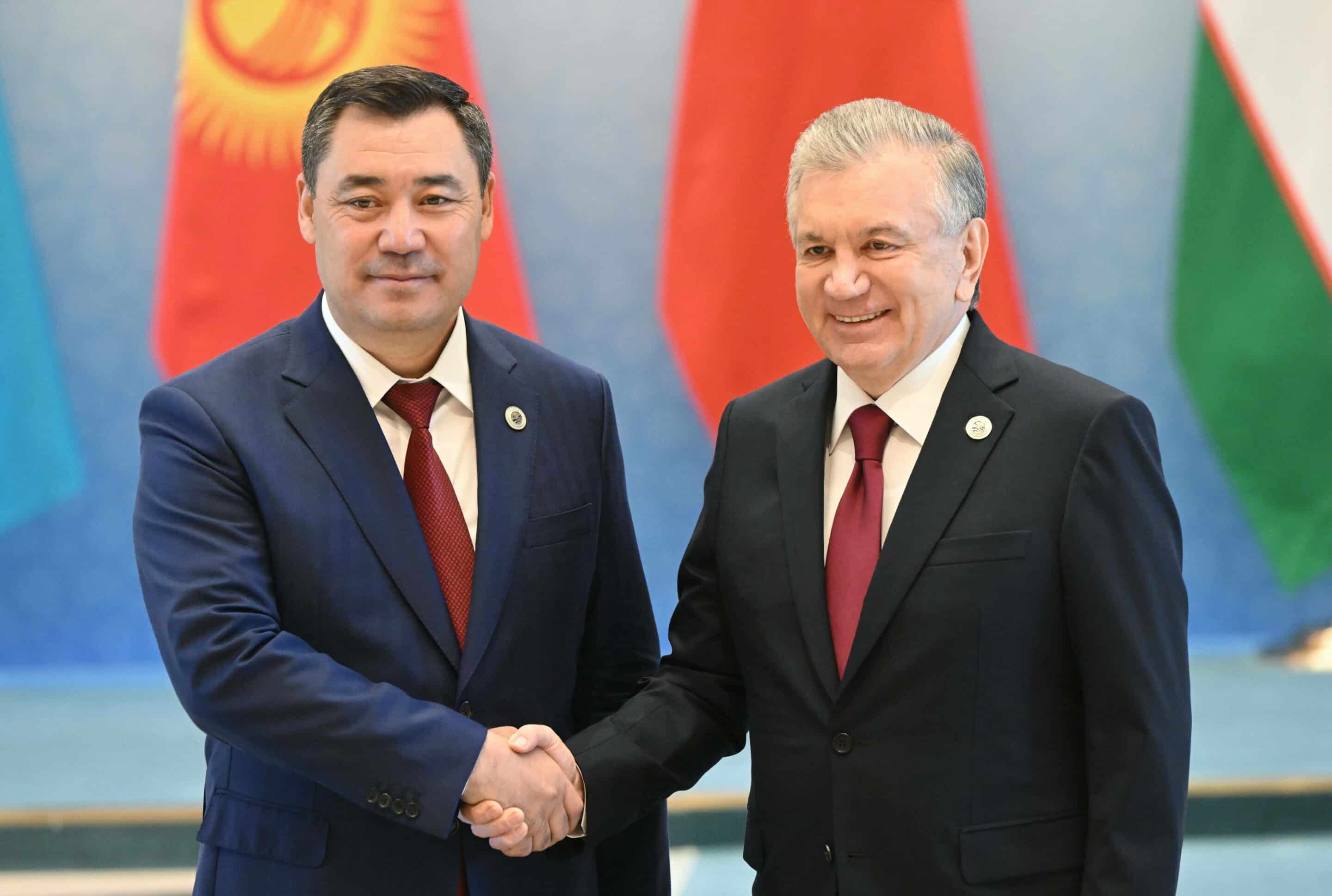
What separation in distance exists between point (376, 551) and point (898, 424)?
2.22 feet

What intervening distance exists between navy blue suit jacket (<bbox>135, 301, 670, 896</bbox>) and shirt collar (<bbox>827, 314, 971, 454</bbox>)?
48cm

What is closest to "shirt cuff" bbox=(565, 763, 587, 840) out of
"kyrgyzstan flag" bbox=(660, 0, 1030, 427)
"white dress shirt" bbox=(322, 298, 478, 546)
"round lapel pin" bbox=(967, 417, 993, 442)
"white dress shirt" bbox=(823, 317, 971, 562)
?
"white dress shirt" bbox=(322, 298, 478, 546)

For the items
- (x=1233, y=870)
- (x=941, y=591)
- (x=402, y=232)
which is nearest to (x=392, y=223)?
(x=402, y=232)

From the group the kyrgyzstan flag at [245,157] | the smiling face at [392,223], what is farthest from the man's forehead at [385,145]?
the kyrgyzstan flag at [245,157]

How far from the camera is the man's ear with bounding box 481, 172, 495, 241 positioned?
5.96ft

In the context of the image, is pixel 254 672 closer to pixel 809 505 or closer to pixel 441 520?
pixel 441 520

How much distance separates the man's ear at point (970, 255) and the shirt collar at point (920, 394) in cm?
5

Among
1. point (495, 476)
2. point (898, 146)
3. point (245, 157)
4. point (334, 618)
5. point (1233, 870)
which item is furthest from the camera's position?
point (245, 157)

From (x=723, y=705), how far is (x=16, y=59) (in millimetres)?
3166

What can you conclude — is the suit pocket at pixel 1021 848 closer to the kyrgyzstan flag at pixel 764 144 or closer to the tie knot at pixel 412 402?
the tie knot at pixel 412 402

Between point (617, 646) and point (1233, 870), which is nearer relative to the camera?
point (617, 646)

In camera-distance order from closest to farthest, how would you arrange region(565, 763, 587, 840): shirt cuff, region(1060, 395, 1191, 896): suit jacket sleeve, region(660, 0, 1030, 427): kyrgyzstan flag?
region(1060, 395, 1191, 896): suit jacket sleeve
region(565, 763, 587, 840): shirt cuff
region(660, 0, 1030, 427): kyrgyzstan flag

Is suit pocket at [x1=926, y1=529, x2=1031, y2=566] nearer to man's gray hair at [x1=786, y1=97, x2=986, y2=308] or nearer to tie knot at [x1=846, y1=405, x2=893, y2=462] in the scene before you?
tie knot at [x1=846, y1=405, x2=893, y2=462]

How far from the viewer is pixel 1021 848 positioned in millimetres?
1449
